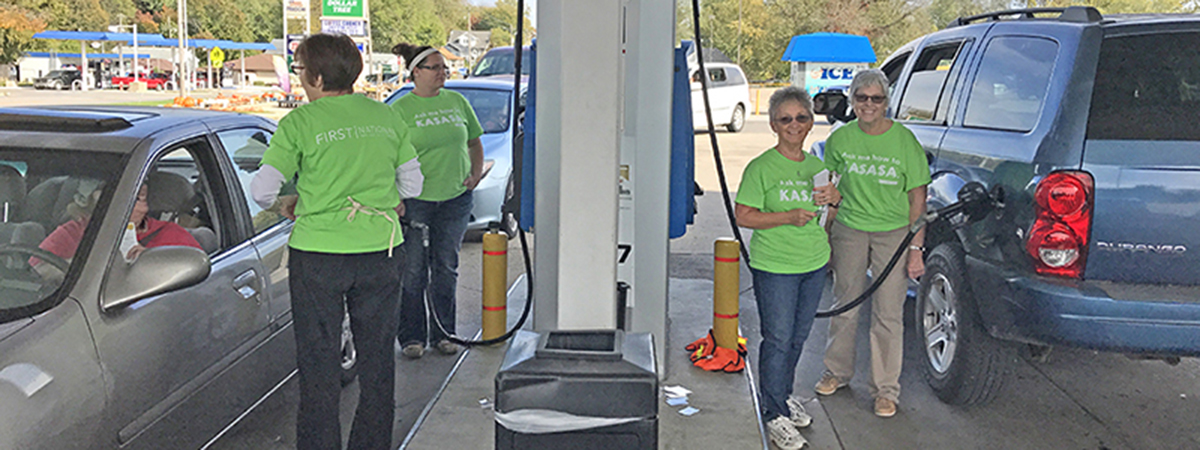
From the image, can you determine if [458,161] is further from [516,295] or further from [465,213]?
[516,295]

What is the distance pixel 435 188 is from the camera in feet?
16.7

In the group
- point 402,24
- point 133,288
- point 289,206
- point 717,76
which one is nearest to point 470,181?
point 289,206

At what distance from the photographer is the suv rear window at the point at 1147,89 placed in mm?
3688

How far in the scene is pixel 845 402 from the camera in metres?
4.75

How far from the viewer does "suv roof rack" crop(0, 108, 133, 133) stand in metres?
3.56

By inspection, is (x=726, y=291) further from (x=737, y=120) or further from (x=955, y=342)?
(x=737, y=120)

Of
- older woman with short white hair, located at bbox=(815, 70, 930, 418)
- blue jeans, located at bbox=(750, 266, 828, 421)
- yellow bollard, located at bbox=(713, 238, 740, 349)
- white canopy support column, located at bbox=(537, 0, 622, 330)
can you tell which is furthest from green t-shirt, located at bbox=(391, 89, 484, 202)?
white canopy support column, located at bbox=(537, 0, 622, 330)

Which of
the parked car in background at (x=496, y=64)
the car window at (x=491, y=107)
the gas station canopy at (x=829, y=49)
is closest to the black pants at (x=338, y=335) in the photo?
the car window at (x=491, y=107)

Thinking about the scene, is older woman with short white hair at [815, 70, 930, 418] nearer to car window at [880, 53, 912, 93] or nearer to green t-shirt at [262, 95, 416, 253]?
green t-shirt at [262, 95, 416, 253]

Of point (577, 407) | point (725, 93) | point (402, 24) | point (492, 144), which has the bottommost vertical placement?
point (577, 407)

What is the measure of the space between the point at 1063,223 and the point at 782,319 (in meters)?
1.13

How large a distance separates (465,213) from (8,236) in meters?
2.41

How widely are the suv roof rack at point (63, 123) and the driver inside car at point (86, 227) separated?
267 millimetres

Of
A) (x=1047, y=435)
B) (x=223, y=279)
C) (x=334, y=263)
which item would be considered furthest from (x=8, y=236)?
(x=1047, y=435)
